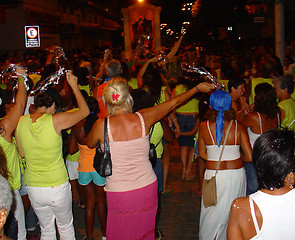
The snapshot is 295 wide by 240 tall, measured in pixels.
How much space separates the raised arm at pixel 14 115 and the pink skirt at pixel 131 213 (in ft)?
4.21

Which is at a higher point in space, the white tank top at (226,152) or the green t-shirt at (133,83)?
the green t-shirt at (133,83)

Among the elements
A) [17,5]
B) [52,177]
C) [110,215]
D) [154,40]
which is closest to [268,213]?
[110,215]

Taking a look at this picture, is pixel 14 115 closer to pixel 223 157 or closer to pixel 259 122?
pixel 223 157

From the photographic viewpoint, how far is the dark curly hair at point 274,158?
6.89 ft

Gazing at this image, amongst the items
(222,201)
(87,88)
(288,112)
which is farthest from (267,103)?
(87,88)

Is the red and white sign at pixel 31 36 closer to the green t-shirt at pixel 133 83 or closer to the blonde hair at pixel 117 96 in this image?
the green t-shirt at pixel 133 83

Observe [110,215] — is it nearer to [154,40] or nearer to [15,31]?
[154,40]

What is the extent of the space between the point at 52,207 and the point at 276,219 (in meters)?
2.65

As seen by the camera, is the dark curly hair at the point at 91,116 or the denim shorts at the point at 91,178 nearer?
the dark curly hair at the point at 91,116

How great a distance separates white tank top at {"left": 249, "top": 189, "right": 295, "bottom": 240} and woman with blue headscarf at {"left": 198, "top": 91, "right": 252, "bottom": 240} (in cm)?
187

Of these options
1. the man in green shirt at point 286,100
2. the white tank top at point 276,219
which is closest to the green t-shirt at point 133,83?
the man in green shirt at point 286,100

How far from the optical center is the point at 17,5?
2033 cm

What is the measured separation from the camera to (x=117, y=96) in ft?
11.0

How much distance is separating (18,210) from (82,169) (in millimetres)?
929
